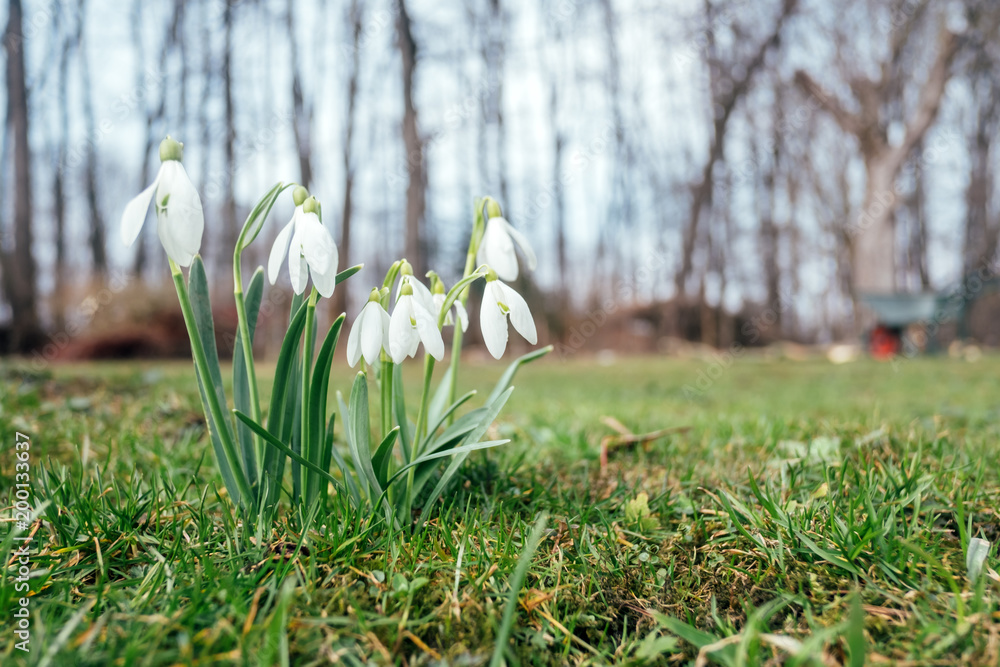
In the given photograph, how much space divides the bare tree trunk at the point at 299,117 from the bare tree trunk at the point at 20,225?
383cm

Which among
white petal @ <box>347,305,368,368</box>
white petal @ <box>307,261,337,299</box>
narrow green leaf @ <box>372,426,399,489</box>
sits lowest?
narrow green leaf @ <box>372,426,399,489</box>

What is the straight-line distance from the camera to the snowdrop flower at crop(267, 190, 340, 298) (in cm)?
105

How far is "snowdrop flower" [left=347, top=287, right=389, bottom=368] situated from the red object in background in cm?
1021

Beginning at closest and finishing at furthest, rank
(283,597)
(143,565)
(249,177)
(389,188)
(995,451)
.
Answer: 1. (283,597)
2. (143,565)
3. (995,451)
4. (249,177)
5. (389,188)

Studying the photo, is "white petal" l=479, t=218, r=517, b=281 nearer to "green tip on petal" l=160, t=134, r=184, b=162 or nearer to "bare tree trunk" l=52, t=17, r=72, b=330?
"green tip on petal" l=160, t=134, r=184, b=162

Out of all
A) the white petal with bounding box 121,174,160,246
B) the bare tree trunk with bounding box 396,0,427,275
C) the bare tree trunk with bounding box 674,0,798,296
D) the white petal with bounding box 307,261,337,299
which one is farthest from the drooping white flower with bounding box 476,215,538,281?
the bare tree trunk with bounding box 674,0,798,296

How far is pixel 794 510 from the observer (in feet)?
4.61

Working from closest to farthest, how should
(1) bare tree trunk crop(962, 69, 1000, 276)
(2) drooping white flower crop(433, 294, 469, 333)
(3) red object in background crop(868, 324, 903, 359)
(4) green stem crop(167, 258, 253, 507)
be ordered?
(4) green stem crop(167, 258, 253, 507) → (2) drooping white flower crop(433, 294, 469, 333) → (3) red object in background crop(868, 324, 903, 359) → (1) bare tree trunk crop(962, 69, 1000, 276)

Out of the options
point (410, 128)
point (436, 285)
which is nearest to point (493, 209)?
point (436, 285)

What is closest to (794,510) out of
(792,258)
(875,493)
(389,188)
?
(875,493)

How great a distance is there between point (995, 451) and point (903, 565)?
1.09 m

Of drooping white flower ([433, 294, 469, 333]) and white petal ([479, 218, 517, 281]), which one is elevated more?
white petal ([479, 218, 517, 281])

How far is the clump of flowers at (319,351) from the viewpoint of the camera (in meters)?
1.06

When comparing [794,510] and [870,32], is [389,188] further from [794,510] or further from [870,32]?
[794,510]
